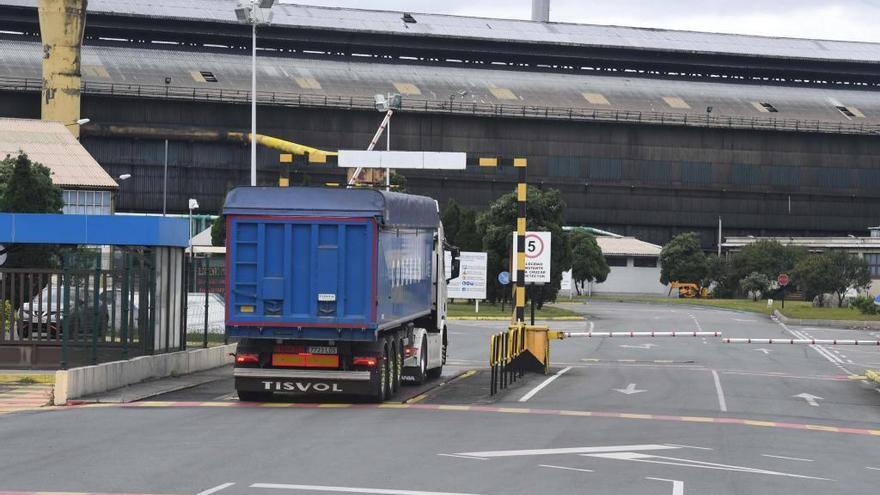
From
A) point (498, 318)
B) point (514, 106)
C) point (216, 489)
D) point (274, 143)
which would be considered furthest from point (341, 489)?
point (514, 106)

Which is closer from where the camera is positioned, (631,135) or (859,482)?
(859,482)

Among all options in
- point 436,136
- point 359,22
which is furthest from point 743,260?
point 359,22

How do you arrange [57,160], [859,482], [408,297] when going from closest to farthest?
[859,482] → [408,297] → [57,160]

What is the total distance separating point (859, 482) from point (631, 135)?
10490cm

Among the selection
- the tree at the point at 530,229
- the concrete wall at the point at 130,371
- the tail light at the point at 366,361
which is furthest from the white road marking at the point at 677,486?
the tree at the point at 530,229

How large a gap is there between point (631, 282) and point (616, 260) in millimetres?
5481

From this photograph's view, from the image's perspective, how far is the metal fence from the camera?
2530 centimetres

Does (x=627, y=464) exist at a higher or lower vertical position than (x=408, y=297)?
lower

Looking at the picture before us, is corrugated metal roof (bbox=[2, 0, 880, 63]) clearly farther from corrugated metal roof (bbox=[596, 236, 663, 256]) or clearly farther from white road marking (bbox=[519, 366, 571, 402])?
white road marking (bbox=[519, 366, 571, 402])

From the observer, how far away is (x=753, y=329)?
63.8 metres

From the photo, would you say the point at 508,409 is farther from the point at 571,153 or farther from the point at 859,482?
the point at 571,153

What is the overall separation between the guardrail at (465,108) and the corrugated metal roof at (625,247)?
11.4 metres

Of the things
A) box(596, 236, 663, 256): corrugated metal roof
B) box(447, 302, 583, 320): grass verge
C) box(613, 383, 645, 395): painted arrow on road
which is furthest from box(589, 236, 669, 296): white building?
box(613, 383, 645, 395): painted arrow on road

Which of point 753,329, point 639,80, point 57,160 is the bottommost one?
point 753,329
